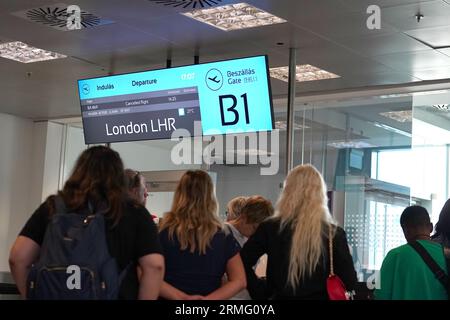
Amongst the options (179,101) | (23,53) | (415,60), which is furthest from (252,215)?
(23,53)

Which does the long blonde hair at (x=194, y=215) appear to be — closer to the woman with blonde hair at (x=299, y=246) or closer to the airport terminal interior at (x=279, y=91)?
the woman with blonde hair at (x=299, y=246)

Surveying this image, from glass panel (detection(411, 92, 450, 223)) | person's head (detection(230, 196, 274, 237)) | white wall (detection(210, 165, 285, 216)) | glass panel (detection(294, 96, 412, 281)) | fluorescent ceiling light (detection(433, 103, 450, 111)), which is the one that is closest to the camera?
person's head (detection(230, 196, 274, 237))

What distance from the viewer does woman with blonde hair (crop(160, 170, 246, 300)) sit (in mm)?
3459

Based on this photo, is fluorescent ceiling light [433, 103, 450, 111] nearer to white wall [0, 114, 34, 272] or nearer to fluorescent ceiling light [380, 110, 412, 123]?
fluorescent ceiling light [380, 110, 412, 123]

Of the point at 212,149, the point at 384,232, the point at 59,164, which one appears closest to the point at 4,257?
the point at 59,164

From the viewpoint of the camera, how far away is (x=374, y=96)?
28.9ft

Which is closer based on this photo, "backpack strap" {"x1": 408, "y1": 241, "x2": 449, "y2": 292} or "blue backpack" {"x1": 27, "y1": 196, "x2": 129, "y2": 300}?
"blue backpack" {"x1": 27, "y1": 196, "x2": 129, "y2": 300}

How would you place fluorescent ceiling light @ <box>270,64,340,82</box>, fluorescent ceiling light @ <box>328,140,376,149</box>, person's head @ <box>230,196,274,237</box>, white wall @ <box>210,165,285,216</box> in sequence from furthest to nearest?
white wall @ <box>210,165,285,216</box> < fluorescent ceiling light @ <box>328,140,376,149</box> < fluorescent ceiling light @ <box>270,64,340,82</box> < person's head @ <box>230,196,274,237</box>

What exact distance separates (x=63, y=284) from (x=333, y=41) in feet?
15.4

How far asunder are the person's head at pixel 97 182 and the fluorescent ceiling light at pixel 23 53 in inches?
199

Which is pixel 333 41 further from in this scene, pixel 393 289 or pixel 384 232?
pixel 393 289

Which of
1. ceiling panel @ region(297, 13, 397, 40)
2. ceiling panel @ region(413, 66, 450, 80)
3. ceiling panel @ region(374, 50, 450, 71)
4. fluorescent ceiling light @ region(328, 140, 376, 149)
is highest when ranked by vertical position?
ceiling panel @ region(297, 13, 397, 40)

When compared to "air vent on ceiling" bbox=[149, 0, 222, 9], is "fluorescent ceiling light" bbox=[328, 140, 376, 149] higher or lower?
lower

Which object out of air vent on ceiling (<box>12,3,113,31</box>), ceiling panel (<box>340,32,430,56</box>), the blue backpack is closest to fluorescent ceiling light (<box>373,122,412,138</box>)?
ceiling panel (<box>340,32,430,56</box>)
